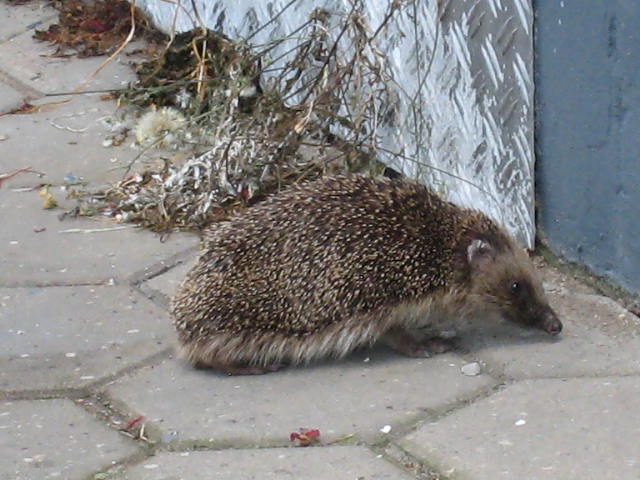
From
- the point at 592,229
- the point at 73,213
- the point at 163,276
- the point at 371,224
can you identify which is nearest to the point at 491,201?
the point at 592,229

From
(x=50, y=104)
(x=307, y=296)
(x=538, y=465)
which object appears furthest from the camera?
(x=50, y=104)

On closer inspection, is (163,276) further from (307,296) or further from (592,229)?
(592,229)

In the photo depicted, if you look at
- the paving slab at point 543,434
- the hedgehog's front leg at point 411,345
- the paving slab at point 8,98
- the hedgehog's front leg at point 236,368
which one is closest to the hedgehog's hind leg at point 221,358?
the hedgehog's front leg at point 236,368

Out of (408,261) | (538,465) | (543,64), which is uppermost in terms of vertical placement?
(543,64)

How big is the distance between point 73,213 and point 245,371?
1693 mm

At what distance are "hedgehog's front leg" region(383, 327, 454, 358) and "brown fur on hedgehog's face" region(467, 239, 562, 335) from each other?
0.26m

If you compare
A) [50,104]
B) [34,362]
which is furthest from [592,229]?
[50,104]

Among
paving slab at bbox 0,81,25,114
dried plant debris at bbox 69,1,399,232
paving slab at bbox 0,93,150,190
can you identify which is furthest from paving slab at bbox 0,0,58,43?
dried plant debris at bbox 69,1,399,232

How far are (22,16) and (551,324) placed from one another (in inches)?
184

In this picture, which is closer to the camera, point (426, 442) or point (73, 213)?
point (426, 442)

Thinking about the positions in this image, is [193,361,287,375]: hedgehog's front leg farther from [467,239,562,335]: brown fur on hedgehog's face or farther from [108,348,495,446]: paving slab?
[467,239,562,335]: brown fur on hedgehog's face

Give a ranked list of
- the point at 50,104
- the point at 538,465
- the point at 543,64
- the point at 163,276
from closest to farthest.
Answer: the point at 538,465 → the point at 543,64 → the point at 163,276 → the point at 50,104

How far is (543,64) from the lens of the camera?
5.64m

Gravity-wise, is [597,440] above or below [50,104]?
below
